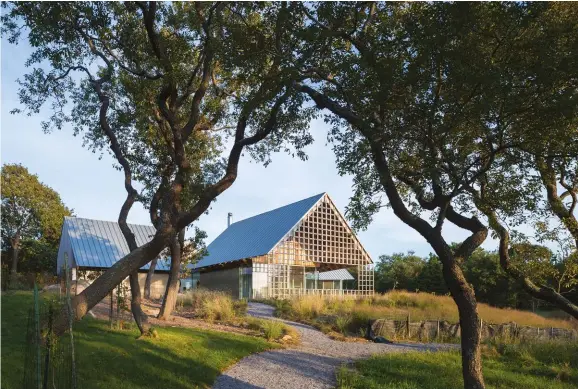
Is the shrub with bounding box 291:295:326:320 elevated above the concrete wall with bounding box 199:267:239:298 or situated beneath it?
situated beneath

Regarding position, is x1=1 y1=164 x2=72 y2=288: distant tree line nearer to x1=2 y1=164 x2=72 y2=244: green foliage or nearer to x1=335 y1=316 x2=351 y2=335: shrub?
x1=2 y1=164 x2=72 y2=244: green foliage

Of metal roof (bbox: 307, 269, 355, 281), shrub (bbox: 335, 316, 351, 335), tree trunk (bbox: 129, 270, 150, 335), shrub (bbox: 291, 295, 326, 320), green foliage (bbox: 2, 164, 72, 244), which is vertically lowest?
shrub (bbox: 335, 316, 351, 335)

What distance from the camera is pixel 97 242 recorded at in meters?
33.4

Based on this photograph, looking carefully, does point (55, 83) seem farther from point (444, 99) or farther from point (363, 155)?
point (444, 99)

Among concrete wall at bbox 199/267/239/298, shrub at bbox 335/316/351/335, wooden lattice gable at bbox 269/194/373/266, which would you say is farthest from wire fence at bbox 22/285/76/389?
concrete wall at bbox 199/267/239/298

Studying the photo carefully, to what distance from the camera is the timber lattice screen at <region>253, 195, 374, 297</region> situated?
105 feet

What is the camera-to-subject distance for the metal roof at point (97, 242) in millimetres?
31438

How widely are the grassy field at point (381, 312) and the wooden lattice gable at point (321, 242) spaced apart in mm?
7725

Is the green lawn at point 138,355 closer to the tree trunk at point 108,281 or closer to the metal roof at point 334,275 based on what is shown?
the tree trunk at point 108,281

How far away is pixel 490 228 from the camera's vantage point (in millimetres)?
10852

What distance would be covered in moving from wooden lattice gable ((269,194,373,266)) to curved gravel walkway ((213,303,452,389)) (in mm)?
16502

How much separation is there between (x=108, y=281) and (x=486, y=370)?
27.8ft

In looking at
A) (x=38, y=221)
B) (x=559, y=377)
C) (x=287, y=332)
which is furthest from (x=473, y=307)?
(x=38, y=221)

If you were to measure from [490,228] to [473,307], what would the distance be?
2676mm
